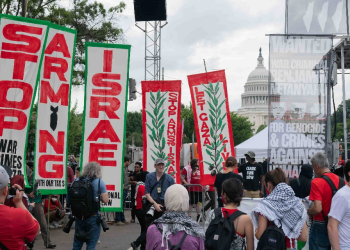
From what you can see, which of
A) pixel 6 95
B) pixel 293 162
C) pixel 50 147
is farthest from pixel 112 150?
pixel 293 162

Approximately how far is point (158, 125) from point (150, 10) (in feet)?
42.4

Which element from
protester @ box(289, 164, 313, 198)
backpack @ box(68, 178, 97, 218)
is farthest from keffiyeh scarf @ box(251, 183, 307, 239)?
backpack @ box(68, 178, 97, 218)

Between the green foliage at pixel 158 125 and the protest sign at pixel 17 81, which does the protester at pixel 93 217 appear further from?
the green foliage at pixel 158 125

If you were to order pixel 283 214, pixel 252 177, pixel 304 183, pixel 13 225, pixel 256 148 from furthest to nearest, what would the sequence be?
pixel 256 148 → pixel 252 177 → pixel 304 183 → pixel 283 214 → pixel 13 225

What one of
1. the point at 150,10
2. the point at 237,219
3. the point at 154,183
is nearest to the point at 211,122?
the point at 154,183

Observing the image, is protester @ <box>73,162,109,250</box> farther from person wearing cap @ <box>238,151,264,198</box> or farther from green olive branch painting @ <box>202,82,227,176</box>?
person wearing cap @ <box>238,151,264,198</box>

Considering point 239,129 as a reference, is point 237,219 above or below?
below

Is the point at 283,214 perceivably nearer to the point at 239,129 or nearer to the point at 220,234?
the point at 220,234

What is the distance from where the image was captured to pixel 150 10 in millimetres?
23125

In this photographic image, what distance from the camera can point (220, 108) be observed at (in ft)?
36.9

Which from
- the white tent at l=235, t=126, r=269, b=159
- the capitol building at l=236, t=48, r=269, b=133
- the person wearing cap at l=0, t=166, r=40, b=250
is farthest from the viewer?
the capitol building at l=236, t=48, r=269, b=133

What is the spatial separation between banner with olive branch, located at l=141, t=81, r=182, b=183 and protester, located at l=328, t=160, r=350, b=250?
24.1ft

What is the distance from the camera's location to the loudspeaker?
75.8ft

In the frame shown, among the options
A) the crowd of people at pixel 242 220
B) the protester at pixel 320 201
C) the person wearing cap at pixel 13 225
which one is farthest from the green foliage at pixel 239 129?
→ the person wearing cap at pixel 13 225
